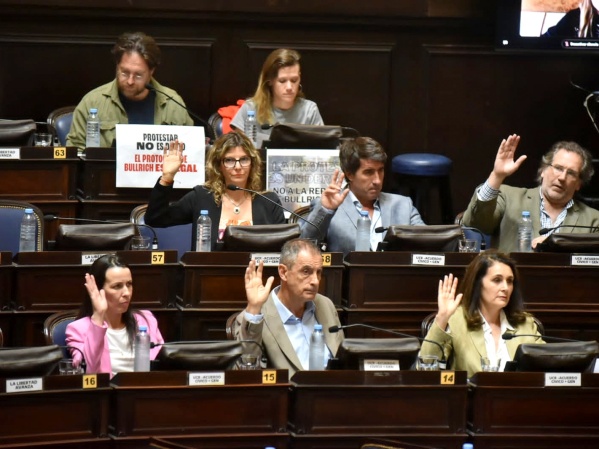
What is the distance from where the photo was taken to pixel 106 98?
7.72m

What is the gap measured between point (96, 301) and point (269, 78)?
2.52 m

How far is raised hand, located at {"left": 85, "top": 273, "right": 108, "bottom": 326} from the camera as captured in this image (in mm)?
5750

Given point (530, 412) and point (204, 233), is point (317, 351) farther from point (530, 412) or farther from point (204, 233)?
point (204, 233)

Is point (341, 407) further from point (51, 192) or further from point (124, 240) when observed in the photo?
point (51, 192)

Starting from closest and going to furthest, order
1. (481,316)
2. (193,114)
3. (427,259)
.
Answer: (481,316) → (427,259) → (193,114)

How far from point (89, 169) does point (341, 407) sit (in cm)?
252

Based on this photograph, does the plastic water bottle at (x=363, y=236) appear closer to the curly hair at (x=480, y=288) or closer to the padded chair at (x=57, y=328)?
the curly hair at (x=480, y=288)

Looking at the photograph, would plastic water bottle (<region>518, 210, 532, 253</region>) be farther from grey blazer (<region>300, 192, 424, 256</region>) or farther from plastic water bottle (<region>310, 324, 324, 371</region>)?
plastic water bottle (<region>310, 324, 324, 371</region>)

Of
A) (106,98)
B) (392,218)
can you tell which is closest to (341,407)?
(392,218)

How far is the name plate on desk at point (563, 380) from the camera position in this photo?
557 cm

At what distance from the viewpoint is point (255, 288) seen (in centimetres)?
588

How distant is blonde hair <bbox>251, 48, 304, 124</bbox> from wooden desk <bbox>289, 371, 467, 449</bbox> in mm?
2750

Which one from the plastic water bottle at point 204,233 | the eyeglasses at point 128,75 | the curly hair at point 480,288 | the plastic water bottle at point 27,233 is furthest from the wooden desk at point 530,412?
the eyeglasses at point 128,75

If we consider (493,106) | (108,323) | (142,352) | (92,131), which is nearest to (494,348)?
(142,352)
